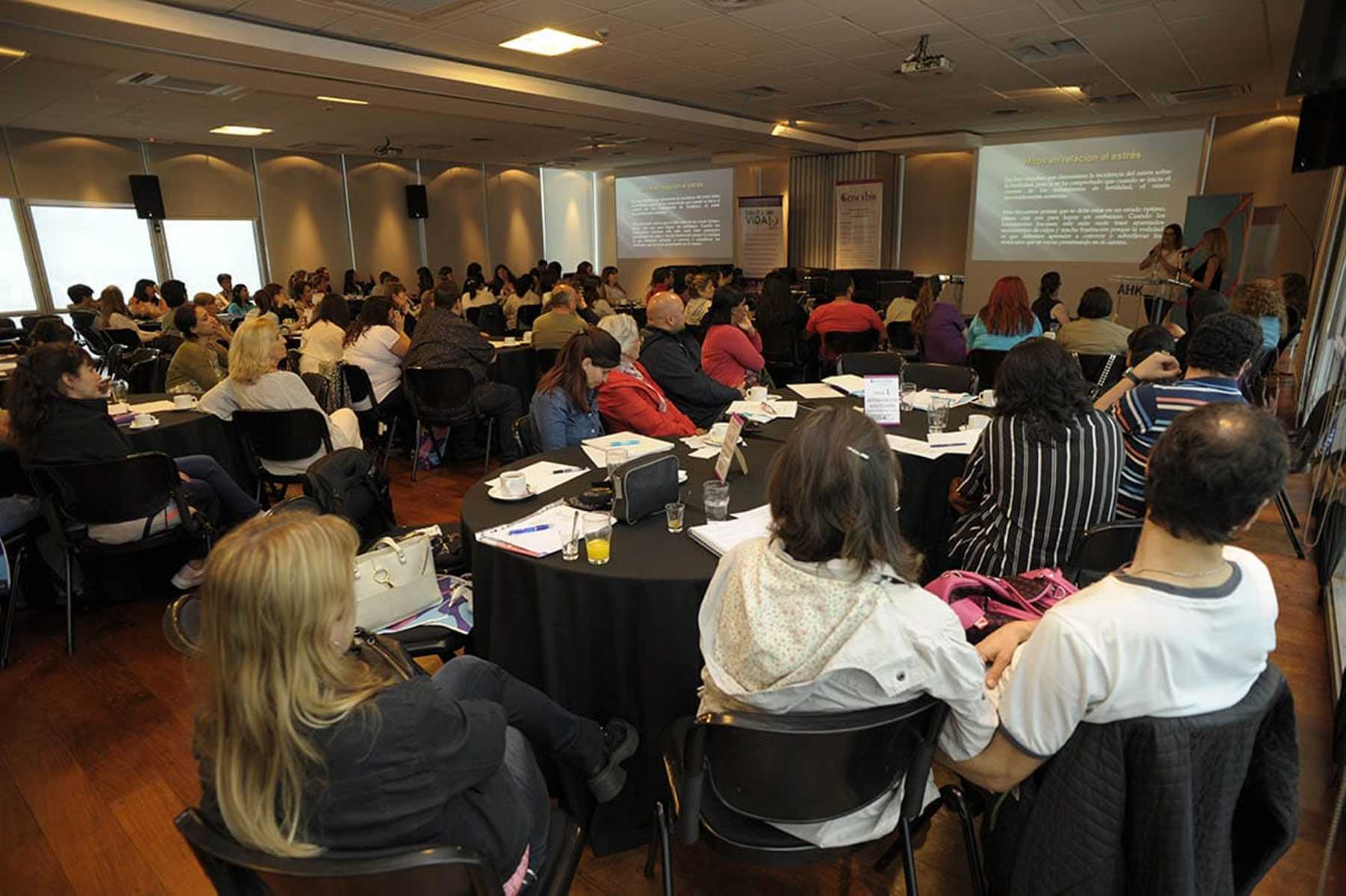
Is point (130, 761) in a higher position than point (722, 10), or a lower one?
lower

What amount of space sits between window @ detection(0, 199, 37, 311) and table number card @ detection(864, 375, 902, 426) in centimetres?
1215

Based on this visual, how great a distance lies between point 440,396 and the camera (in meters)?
5.21

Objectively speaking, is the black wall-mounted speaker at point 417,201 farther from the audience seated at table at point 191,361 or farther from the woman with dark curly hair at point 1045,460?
the woman with dark curly hair at point 1045,460

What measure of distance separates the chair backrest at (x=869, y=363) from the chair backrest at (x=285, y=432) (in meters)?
3.11

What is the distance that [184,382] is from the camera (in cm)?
471

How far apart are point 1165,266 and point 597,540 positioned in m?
8.13

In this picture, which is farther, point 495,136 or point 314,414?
point 495,136

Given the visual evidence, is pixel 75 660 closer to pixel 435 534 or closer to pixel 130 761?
pixel 130 761

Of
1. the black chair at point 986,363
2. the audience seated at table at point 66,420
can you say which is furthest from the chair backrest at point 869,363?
the audience seated at table at point 66,420

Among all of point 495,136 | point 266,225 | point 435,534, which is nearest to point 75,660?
point 435,534

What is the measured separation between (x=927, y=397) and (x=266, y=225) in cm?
1213

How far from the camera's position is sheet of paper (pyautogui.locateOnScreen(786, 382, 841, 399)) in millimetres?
4094

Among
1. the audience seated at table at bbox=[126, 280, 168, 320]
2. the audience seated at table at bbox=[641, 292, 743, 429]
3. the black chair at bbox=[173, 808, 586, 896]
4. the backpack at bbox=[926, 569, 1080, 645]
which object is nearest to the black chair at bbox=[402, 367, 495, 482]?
the audience seated at table at bbox=[641, 292, 743, 429]

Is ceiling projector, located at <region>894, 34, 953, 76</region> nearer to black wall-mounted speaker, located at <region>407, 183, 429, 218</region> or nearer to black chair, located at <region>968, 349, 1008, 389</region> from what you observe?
black chair, located at <region>968, 349, 1008, 389</region>
